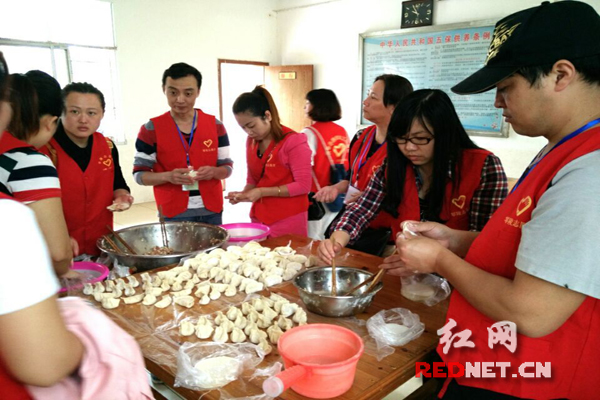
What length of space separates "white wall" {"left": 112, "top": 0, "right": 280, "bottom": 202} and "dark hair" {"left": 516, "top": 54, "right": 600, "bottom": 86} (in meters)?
5.81

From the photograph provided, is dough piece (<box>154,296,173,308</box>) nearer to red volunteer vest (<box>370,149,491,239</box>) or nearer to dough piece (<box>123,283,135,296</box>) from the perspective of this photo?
dough piece (<box>123,283,135,296</box>)

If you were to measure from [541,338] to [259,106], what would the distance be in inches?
78.0

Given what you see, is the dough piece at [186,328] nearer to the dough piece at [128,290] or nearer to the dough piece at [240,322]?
the dough piece at [240,322]

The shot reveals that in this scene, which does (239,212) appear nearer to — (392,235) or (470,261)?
(392,235)

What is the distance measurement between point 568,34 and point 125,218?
17.8 feet

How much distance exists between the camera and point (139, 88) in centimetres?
580

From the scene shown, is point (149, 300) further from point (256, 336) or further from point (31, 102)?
point (31, 102)

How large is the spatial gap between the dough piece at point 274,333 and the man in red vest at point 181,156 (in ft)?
4.62

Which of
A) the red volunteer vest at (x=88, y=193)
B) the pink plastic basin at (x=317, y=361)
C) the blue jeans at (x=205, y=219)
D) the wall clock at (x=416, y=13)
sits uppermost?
the wall clock at (x=416, y=13)

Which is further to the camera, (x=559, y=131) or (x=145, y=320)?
(x=145, y=320)

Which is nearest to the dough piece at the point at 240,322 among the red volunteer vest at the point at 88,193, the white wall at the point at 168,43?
the red volunteer vest at the point at 88,193

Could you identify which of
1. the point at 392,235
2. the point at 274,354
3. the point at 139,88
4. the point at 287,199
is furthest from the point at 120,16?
the point at 274,354

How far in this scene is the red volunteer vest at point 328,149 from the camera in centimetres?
326

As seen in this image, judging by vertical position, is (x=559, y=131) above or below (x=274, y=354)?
above
